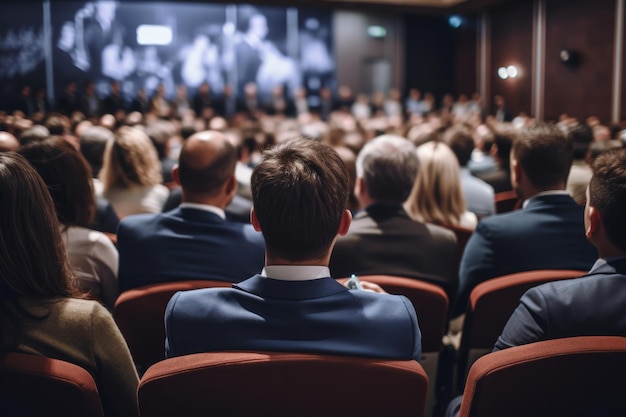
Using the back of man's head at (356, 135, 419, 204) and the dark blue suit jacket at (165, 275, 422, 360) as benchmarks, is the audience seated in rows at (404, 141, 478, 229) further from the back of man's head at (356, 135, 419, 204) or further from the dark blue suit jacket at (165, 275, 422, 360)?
the dark blue suit jacket at (165, 275, 422, 360)

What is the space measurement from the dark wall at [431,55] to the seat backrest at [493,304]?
16106mm

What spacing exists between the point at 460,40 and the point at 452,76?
1.05m

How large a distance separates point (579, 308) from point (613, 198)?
35 cm

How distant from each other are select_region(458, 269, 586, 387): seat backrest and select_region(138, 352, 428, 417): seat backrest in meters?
0.88

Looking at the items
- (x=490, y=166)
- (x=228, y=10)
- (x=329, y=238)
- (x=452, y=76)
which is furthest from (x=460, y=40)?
(x=329, y=238)

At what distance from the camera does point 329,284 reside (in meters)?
1.29

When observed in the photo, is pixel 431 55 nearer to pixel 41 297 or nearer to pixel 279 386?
pixel 41 297

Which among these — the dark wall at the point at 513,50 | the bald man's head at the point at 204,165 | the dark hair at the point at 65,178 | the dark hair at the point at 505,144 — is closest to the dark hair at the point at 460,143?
the dark hair at the point at 505,144

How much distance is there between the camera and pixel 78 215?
95.0 inches

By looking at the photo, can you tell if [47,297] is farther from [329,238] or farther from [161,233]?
[161,233]

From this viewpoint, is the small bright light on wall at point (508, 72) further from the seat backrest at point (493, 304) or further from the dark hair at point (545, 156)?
the seat backrest at point (493, 304)

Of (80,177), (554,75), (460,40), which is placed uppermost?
(460,40)

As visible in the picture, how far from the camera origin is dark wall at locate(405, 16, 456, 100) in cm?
1742

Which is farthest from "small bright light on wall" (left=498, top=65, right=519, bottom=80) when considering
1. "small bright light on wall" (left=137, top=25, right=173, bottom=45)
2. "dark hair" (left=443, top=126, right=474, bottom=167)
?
"dark hair" (left=443, top=126, right=474, bottom=167)
